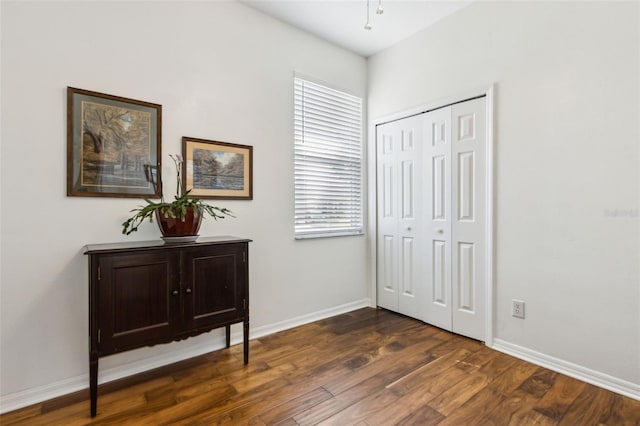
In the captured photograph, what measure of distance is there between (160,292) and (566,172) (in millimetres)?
2769

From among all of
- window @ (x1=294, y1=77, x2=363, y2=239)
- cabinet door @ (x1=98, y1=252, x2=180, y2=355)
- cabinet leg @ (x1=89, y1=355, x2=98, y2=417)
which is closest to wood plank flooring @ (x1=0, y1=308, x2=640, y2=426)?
cabinet leg @ (x1=89, y1=355, x2=98, y2=417)

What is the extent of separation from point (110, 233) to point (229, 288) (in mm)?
866

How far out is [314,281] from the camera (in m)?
3.09

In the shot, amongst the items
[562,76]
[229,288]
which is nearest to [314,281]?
[229,288]

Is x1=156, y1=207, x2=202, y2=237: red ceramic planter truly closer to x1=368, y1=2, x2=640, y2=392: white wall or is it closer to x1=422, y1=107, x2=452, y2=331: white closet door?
x1=422, y1=107, x2=452, y2=331: white closet door

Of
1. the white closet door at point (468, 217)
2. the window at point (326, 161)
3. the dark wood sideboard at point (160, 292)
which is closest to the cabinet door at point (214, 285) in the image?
the dark wood sideboard at point (160, 292)

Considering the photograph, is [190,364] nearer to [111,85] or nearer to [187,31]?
[111,85]

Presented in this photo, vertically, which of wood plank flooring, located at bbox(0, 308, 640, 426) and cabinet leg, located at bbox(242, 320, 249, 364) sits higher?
cabinet leg, located at bbox(242, 320, 249, 364)

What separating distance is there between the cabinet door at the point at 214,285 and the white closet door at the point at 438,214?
174 centimetres

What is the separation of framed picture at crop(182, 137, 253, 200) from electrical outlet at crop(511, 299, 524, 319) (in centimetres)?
228

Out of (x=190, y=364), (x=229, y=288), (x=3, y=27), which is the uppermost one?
(x=3, y=27)

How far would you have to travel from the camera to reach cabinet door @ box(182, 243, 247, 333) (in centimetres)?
198

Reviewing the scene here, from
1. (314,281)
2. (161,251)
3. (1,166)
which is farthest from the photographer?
(314,281)

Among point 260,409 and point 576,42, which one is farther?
point 576,42
